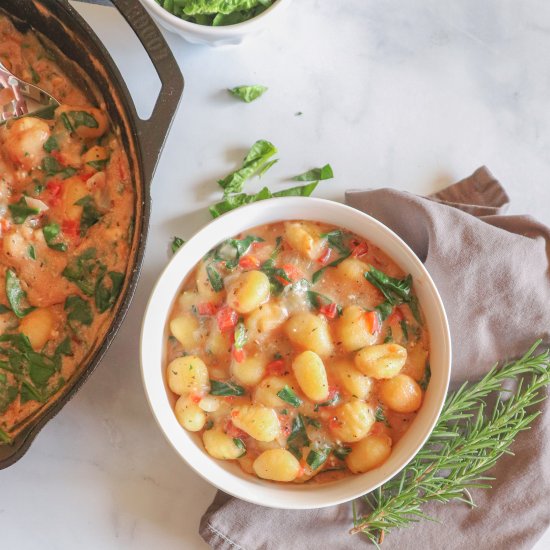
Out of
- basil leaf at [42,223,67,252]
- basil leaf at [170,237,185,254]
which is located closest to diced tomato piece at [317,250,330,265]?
basil leaf at [170,237,185,254]

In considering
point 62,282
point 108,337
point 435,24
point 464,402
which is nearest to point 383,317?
point 464,402

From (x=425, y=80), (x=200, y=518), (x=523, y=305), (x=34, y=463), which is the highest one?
(x=425, y=80)

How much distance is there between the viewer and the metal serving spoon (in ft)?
5.51

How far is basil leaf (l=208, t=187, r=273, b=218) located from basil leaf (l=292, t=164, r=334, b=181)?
Answer: 0.30 feet

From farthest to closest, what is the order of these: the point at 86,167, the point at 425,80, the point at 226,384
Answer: the point at 425,80 → the point at 86,167 → the point at 226,384

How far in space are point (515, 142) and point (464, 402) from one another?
2.35ft

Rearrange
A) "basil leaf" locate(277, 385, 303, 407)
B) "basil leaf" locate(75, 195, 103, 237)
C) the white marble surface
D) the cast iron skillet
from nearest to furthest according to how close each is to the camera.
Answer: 1. the cast iron skillet
2. "basil leaf" locate(277, 385, 303, 407)
3. "basil leaf" locate(75, 195, 103, 237)
4. the white marble surface

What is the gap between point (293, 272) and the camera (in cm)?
156

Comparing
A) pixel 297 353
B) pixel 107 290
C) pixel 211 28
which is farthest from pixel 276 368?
pixel 211 28

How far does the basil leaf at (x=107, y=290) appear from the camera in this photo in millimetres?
1550

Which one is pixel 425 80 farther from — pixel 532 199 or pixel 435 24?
pixel 532 199

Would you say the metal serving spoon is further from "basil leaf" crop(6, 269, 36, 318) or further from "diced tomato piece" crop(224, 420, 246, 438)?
"diced tomato piece" crop(224, 420, 246, 438)

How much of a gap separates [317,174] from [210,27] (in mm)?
437

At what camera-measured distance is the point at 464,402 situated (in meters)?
1.67
